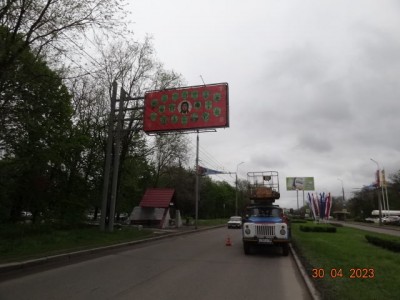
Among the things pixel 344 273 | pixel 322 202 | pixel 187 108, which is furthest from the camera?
pixel 322 202

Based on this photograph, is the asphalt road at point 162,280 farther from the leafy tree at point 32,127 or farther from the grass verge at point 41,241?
the leafy tree at point 32,127

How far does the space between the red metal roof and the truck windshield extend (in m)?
18.9

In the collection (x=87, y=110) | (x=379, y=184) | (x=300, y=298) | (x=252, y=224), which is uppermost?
(x=87, y=110)

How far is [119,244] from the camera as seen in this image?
55.9ft

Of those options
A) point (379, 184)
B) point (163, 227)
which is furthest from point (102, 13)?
point (379, 184)

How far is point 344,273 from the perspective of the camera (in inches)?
370

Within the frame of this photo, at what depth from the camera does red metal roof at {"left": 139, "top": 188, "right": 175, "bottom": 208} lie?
35287 mm

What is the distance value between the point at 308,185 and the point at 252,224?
7228 cm

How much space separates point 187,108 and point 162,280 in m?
12.6

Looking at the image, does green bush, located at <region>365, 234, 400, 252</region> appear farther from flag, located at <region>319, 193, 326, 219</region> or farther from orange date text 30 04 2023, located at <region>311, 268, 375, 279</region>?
flag, located at <region>319, 193, 326, 219</region>

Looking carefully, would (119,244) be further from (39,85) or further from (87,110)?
(87,110)

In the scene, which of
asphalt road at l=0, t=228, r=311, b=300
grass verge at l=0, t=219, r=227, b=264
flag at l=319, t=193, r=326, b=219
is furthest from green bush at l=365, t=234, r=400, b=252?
flag at l=319, t=193, r=326, b=219

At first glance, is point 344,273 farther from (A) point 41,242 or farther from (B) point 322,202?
(B) point 322,202

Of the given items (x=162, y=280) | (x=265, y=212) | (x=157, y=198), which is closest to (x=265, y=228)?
(x=265, y=212)
